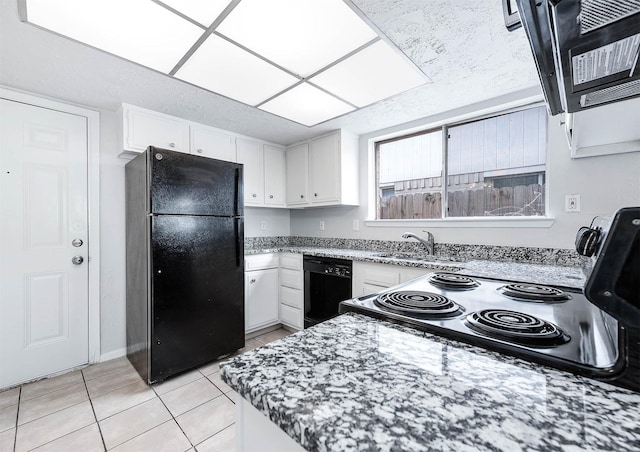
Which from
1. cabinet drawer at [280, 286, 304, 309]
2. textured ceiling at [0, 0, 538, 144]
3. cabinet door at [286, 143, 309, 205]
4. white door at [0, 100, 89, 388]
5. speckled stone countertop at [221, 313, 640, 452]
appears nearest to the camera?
speckled stone countertop at [221, 313, 640, 452]

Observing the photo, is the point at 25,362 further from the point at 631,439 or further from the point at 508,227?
the point at 508,227

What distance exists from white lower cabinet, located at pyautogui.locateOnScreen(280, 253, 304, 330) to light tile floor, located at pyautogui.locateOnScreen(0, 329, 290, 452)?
95 cm

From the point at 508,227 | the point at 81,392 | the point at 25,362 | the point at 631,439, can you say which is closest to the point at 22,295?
the point at 25,362

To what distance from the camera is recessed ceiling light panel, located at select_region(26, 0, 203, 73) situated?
130 centimetres

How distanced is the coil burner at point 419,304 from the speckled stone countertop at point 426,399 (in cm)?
14

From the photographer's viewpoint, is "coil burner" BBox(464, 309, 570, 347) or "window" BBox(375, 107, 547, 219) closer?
"coil burner" BBox(464, 309, 570, 347)

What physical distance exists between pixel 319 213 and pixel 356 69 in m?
2.01

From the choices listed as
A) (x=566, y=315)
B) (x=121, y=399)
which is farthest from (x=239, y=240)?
(x=566, y=315)

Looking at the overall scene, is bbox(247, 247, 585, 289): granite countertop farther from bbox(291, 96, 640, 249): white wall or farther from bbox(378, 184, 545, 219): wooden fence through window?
bbox(378, 184, 545, 219): wooden fence through window

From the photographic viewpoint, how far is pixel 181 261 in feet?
6.96

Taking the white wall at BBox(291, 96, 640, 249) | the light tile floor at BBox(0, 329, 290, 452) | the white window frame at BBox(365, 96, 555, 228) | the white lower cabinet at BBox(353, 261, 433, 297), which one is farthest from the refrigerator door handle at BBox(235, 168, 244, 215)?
the white wall at BBox(291, 96, 640, 249)

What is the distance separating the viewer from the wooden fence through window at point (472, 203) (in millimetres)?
2254

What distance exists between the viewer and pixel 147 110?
2434 mm

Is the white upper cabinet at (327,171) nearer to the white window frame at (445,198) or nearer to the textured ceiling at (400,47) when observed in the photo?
the white window frame at (445,198)
